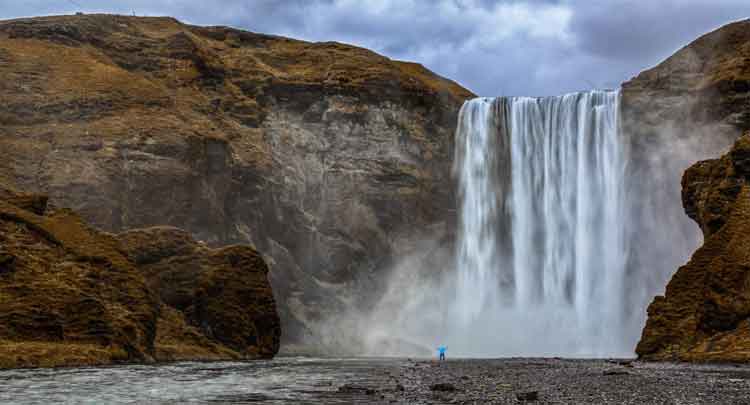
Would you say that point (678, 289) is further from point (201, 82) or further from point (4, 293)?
point (201, 82)

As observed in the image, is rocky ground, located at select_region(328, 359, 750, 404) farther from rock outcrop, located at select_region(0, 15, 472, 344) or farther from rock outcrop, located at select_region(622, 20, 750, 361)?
rock outcrop, located at select_region(0, 15, 472, 344)

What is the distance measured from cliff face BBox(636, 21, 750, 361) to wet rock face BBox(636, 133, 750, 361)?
5cm

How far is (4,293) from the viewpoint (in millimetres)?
26969

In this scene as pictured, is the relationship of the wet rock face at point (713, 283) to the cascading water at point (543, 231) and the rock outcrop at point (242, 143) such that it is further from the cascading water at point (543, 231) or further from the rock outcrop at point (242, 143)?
the rock outcrop at point (242, 143)

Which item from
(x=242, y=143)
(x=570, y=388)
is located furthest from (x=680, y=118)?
(x=570, y=388)

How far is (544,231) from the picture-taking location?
64.5 metres

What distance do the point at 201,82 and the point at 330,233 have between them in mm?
18164

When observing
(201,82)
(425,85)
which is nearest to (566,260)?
(425,85)

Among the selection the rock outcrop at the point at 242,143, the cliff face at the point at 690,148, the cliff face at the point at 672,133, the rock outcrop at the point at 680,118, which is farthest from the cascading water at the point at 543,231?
the rock outcrop at the point at 242,143

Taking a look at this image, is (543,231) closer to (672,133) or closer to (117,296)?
(672,133)

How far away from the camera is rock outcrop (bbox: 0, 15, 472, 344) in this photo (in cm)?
6053

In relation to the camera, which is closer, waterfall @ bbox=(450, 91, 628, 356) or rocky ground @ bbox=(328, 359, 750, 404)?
rocky ground @ bbox=(328, 359, 750, 404)

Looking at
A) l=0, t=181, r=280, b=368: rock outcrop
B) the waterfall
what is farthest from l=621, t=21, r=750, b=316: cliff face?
l=0, t=181, r=280, b=368: rock outcrop

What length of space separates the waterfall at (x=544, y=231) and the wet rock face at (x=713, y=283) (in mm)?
21624
